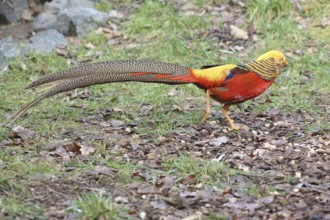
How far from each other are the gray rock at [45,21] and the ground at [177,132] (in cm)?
37

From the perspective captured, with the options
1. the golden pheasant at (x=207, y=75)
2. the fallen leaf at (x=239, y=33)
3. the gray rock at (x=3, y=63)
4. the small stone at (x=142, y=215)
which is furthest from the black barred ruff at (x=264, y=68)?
the gray rock at (x=3, y=63)

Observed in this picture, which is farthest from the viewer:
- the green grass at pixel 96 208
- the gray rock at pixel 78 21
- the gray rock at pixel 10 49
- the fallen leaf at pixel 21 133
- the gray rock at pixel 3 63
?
the gray rock at pixel 78 21

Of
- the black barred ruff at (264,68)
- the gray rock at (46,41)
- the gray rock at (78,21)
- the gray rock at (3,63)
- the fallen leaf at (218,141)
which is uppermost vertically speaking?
the black barred ruff at (264,68)

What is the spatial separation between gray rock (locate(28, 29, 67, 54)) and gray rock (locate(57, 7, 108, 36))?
Result: 0.54 ft

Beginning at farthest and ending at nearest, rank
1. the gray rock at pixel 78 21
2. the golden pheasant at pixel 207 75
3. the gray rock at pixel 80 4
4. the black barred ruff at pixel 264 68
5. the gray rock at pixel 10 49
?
the gray rock at pixel 80 4 → the gray rock at pixel 78 21 → the gray rock at pixel 10 49 → the black barred ruff at pixel 264 68 → the golden pheasant at pixel 207 75

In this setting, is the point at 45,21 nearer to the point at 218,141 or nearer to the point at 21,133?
the point at 21,133

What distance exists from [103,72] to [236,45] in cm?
309

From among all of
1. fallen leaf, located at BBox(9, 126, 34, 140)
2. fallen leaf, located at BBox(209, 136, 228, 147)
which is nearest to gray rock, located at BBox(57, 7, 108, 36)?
fallen leaf, located at BBox(9, 126, 34, 140)

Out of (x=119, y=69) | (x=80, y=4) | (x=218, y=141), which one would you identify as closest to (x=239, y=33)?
(x=80, y=4)

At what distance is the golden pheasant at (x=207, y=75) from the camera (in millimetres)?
4891

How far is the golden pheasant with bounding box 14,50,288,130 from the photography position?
4.89 metres

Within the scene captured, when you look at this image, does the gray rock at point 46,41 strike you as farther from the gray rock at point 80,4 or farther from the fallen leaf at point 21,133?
the fallen leaf at point 21,133

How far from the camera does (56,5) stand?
28.0 ft

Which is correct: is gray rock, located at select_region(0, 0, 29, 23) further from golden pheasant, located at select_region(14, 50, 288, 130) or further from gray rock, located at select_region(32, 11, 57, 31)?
golden pheasant, located at select_region(14, 50, 288, 130)
